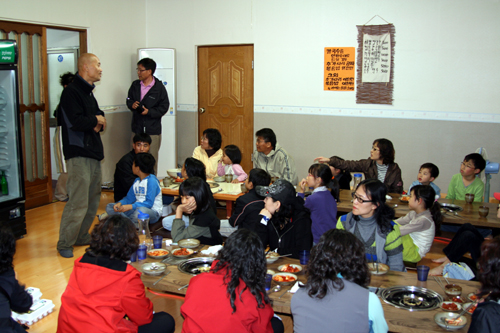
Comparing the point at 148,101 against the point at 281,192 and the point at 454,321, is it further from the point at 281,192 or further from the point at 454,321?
the point at 454,321

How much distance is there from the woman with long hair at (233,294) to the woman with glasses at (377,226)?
1.02 meters

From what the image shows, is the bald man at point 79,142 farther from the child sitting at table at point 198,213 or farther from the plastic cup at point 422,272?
the plastic cup at point 422,272

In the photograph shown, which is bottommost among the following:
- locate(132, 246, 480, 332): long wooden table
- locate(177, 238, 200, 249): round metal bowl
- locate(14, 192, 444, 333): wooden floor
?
locate(14, 192, 444, 333): wooden floor

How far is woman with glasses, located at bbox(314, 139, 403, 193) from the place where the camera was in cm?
504

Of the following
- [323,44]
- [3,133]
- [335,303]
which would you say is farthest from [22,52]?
[335,303]

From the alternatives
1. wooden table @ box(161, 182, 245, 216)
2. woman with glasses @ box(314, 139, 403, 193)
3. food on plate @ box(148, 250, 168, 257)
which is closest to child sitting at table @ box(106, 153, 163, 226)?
wooden table @ box(161, 182, 245, 216)

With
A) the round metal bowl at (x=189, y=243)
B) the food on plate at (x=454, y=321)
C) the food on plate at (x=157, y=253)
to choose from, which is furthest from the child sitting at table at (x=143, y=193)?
the food on plate at (x=454, y=321)

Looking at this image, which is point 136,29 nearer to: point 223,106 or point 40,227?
point 223,106

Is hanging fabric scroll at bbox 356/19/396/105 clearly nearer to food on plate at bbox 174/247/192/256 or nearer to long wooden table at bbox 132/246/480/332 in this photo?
long wooden table at bbox 132/246/480/332

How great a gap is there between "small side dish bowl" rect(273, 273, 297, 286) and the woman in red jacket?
714mm

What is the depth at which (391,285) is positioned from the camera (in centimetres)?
247

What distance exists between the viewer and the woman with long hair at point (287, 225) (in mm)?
3213

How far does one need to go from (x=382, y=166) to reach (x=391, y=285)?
112 inches

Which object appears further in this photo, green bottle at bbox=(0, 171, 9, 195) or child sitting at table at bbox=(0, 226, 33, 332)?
green bottle at bbox=(0, 171, 9, 195)
